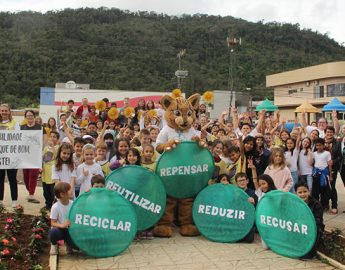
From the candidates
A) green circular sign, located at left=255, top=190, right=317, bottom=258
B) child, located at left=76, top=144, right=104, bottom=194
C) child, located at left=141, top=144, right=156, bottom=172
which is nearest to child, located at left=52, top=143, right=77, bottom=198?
child, located at left=76, top=144, right=104, bottom=194

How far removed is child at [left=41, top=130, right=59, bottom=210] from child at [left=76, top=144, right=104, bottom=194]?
1.52m


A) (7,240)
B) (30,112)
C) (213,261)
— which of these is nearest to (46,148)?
(30,112)

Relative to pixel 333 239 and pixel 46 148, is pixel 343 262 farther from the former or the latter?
pixel 46 148

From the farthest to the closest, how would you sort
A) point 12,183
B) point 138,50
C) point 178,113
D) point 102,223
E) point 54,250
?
point 138,50 < point 12,183 < point 178,113 < point 54,250 < point 102,223

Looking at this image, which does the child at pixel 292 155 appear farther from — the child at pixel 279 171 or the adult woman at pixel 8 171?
the adult woman at pixel 8 171

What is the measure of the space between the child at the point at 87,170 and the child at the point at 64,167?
4.2 inches

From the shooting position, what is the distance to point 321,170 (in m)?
7.79

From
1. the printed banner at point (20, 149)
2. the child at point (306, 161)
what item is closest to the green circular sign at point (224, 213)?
the child at point (306, 161)

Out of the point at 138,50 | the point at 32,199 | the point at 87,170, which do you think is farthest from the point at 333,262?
the point at 138,50

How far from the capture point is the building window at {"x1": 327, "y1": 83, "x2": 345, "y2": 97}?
45.7 meters

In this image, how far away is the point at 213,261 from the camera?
5.19 metres

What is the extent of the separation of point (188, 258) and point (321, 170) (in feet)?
12.0

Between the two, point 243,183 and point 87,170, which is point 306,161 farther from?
point 87,170

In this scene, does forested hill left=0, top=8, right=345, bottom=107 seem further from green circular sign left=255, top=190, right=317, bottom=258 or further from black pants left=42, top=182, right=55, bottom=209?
green circular sign left=255, top=190, right=317, bottom=258
